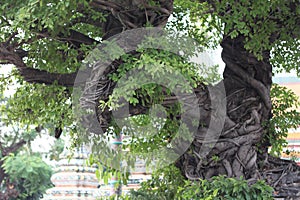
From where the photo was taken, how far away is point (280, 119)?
3725mm

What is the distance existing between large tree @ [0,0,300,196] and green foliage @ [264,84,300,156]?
22 mm

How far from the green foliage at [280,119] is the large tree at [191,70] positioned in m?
0.02

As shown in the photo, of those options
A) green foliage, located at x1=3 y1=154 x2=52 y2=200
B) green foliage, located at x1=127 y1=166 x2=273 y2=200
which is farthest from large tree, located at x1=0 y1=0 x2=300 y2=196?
green foliage, located at x1=3 y1=154 x2=52 y2=200

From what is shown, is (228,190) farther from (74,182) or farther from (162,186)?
(74,182)

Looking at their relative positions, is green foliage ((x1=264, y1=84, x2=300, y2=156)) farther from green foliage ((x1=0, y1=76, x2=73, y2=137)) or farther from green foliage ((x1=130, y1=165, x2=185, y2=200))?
green foliage ((x1=0, y1=76, x2=73, y2=137))

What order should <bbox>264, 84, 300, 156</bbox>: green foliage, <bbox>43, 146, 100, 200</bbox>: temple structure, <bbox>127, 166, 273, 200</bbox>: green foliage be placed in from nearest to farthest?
<bbox>127, 166, 273, 200</bbox>: green foliage < <bbox>264, 84, 300, 156</bbox>: green foliage < <bbox>43, 146, 100, 200</bbox>: temple structure

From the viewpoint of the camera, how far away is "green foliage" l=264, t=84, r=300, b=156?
365 centimetres

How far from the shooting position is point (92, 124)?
2.97 m

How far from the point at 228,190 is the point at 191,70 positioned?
75cm

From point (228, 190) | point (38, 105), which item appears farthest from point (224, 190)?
point (38, 105)

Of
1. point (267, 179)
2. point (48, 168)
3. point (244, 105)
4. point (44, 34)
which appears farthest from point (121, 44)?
point (48, 168)

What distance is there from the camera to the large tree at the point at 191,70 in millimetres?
2988

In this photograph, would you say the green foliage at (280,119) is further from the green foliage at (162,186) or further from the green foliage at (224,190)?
the green foliage at (162,186)

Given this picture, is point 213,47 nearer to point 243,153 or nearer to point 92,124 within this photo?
point 243,153
